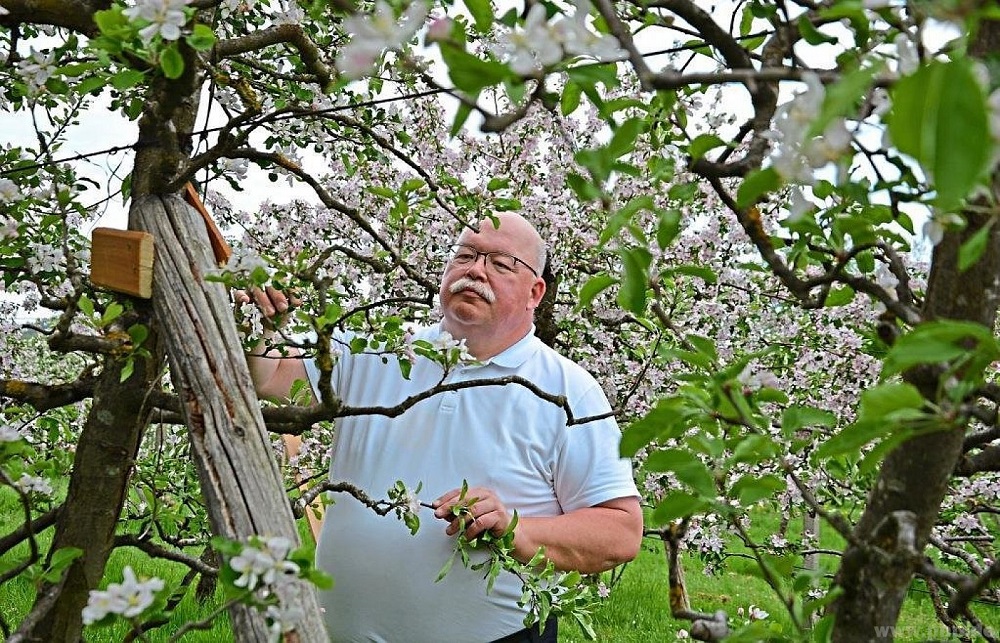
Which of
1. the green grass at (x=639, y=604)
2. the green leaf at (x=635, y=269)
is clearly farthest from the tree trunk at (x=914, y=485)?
the green grass at (x=639, y=604)

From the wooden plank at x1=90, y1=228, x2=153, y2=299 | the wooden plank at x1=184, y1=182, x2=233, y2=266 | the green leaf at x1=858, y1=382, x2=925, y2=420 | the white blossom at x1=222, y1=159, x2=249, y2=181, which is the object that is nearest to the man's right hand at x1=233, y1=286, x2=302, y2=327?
the wooden plank at x1=184, y1=182, x2=233, y2=266

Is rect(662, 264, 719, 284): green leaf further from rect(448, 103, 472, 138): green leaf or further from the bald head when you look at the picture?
the bald head

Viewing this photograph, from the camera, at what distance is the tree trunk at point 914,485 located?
109cm

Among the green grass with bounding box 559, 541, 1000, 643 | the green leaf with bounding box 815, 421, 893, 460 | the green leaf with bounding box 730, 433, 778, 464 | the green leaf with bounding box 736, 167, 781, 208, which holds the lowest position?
the green grass with bounding box 559, 541, 1000, 643

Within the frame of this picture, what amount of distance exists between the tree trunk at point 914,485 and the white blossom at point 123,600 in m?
0.95

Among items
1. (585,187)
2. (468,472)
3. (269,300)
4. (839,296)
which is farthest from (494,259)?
(585,187)

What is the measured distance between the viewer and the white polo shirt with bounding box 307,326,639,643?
112 inches

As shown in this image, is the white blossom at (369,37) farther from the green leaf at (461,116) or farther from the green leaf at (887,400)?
the green leaf at (887,400)

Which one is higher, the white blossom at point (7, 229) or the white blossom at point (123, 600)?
the white blossom at point (7, 229)

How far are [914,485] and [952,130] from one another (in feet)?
2.25

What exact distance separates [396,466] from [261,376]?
1.75ft

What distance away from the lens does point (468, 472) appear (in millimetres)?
2992

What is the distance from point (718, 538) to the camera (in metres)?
6.35

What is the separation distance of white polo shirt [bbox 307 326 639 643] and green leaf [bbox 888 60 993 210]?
7.45 ft
